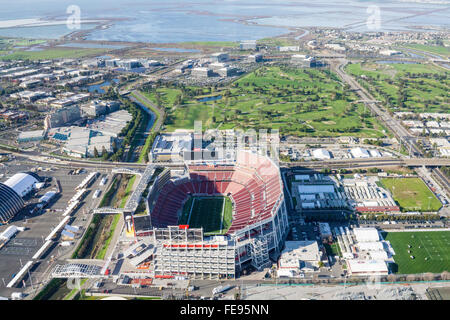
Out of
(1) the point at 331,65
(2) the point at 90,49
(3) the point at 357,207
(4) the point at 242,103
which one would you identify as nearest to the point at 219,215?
(3) the point at 357,207

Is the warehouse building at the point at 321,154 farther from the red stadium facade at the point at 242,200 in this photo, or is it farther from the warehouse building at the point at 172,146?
the warehouse building at the point at 172,146

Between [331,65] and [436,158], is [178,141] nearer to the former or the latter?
[436,158]

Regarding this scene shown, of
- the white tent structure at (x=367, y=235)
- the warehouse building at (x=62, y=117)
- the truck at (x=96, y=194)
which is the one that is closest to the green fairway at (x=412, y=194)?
the white tent structure at (x=367, y=235)

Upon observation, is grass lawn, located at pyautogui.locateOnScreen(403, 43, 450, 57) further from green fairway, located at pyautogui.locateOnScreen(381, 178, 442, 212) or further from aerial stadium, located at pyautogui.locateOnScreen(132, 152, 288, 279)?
aerial stadium, located at pyautogui.locateOnScreen(132, 152, 288, 279)

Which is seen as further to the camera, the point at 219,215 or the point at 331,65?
the point at 331,65

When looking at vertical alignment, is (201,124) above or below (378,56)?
below

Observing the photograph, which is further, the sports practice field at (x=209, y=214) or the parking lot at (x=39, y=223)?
the sports practice field at (x=209, y=214)
